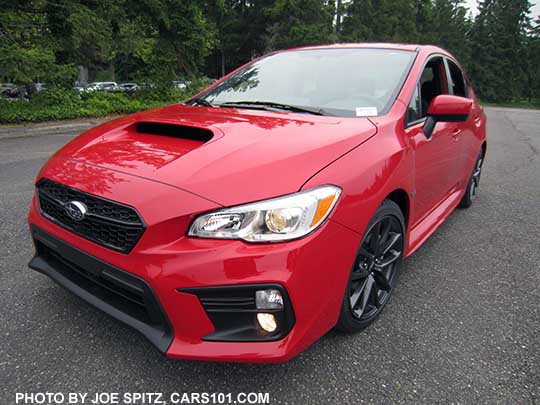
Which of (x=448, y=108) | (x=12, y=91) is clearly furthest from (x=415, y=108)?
(x=12, y=91)

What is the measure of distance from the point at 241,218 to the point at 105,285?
2.38ft

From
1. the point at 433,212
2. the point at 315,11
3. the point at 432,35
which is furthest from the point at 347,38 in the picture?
the point at 433,212

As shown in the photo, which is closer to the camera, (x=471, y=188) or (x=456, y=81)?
(x=456, y=81)

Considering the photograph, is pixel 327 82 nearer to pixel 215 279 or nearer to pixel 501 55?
pixel 215 279

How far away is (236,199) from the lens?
1463 millimetres

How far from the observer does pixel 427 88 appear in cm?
275

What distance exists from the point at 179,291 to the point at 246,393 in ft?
1.94

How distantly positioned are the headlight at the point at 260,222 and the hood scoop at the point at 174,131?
545 mm

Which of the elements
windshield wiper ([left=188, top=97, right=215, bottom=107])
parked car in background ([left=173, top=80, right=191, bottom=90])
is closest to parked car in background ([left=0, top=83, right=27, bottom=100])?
parked car in background ([left=173, top=80, right=191, bottom=90])

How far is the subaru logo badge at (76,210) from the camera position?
1.62 meters

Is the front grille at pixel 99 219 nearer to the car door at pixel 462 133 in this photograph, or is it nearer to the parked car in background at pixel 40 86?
the car door at pixel 462 133

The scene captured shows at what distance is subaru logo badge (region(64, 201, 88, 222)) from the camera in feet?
5.33

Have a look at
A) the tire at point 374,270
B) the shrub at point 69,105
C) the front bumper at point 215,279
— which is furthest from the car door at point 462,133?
the shrub at point 69,105

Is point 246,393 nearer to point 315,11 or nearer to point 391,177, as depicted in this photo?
point 391,177
